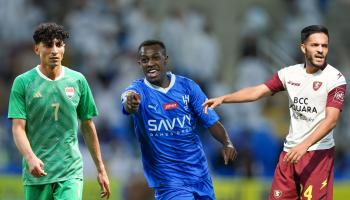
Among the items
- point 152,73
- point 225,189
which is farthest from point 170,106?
point 225,189

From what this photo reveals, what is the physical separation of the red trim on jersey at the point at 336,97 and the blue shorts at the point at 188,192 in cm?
145

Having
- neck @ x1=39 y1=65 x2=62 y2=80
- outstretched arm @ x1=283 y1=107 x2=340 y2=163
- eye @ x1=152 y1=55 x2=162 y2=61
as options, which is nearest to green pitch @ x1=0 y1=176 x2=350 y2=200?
eye @ x1=152 y1=55 x2=162 y2=61

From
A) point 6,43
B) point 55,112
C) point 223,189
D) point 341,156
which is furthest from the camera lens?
point 6,43

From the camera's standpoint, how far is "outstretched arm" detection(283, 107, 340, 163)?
27.1 ft

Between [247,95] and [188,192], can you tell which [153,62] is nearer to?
[247,95]

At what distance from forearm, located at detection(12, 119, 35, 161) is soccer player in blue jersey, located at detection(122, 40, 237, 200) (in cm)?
116

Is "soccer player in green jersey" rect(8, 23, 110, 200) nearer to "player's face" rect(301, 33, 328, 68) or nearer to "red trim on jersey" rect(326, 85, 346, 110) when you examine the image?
"player's face" rect(301, 33, 328, 68)

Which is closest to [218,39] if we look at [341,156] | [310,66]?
[341,156]

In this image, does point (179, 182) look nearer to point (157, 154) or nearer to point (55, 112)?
point (157, 154)

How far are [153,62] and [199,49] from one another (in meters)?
9.38

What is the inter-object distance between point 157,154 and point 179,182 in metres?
0.35

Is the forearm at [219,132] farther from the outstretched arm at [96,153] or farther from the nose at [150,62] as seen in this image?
the outstretched arm at [96,153]

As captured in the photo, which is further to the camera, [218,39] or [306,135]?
[218,39]

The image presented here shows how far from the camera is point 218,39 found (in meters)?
18.9
